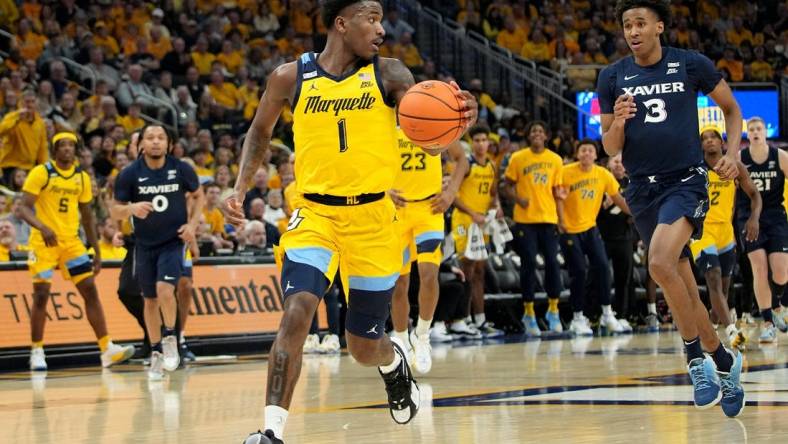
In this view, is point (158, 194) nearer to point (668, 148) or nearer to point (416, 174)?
point (416, 174)

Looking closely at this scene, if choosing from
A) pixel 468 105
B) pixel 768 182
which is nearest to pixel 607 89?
pixel 468 105

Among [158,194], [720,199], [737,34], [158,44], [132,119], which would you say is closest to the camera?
[158,194]

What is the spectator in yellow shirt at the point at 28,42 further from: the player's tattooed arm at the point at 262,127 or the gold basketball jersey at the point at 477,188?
the player's tattooed arm at the point at 262,127

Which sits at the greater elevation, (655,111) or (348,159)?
(655,111)

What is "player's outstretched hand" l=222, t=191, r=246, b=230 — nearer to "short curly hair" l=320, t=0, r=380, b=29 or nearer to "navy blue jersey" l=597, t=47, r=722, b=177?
"short curly hair" l=320, t=0, r=380, b=29

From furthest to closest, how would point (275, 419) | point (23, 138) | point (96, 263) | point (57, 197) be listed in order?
point (23, 138) → point (57, 197) → point (96, 263) → point (275, 419)

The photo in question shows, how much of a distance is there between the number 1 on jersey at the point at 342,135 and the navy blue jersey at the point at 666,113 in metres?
2.25

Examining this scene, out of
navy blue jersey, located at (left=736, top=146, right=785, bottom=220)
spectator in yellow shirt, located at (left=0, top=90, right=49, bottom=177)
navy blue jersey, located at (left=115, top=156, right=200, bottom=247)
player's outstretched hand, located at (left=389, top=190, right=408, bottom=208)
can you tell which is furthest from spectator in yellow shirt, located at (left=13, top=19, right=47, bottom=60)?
navy blue jersey, located at (left=736, top=146, right=785, bottom=220)

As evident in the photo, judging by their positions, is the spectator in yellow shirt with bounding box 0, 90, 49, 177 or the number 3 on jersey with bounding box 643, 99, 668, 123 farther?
the spectator in yellow shirt with bounding box 0, 90, 49, 177

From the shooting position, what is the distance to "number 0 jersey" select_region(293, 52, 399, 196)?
6.66 metres

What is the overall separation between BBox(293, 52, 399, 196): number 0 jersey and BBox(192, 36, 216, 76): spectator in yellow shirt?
16.8 metres

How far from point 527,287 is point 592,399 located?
9558 millimetres

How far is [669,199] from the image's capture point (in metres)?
7.96

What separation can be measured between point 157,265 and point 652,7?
254 inches
